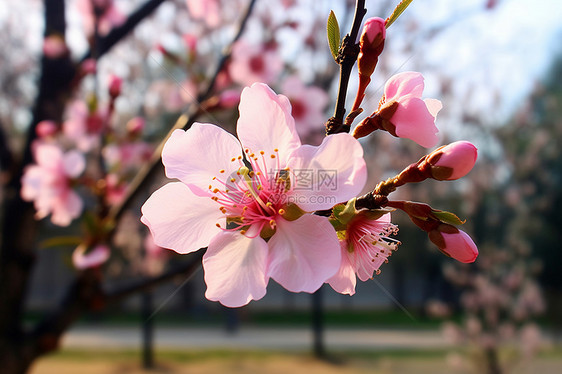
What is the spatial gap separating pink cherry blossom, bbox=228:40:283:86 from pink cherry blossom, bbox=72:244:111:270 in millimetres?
806

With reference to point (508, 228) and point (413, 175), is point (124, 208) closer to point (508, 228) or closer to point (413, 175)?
point (413, 175)

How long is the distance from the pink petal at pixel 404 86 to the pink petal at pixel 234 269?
0.67ft

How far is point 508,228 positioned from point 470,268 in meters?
0.79

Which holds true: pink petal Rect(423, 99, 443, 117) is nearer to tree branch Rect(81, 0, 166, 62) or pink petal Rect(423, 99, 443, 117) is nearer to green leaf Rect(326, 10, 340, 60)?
green leaf Rect(326, 10, 340, 60)

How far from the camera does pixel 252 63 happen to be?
1710 mm

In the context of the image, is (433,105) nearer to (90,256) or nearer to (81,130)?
→ (90,256)

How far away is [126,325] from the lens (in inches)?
341

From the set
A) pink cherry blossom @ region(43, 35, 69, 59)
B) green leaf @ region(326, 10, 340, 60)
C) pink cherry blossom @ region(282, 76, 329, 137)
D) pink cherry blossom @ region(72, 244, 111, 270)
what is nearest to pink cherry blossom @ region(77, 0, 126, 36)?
pink cherry blossom @ region(43, 35, 69, 59)

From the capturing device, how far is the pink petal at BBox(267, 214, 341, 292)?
38 centimetres

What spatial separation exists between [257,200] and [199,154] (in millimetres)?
81

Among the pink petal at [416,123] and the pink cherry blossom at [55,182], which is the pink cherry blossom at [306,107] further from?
the pink petal at [416,123]

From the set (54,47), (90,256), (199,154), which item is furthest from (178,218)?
(54,47)

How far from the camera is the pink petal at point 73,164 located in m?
1.41

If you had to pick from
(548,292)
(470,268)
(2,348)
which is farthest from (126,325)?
(548,292)
